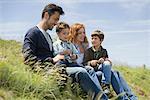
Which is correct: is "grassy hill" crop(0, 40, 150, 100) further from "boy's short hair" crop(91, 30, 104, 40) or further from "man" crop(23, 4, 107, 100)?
"boy's short hair" crop(91, 30, 104, 40)

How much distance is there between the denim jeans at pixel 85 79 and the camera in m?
5.60

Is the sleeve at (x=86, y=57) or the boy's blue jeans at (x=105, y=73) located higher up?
the sleeve at (x=86, y=57)

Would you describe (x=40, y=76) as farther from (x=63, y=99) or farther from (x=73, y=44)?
(x=73, y=44)

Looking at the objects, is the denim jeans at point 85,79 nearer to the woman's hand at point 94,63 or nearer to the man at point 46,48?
the man at point 46,48

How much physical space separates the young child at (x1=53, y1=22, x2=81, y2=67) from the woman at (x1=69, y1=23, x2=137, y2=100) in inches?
18.6

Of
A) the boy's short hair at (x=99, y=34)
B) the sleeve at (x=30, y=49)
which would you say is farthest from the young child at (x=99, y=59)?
the sleeve at (x=30, y=49)

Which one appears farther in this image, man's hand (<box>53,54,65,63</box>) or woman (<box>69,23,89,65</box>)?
woman (<box>69,23,89,65</box>)

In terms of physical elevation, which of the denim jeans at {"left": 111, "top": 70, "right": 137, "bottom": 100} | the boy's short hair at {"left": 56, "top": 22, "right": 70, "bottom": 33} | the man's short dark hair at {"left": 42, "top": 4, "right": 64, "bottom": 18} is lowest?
the denim jeans at {"left": 111, "top": 70, "right": 137, "bottom": 100}

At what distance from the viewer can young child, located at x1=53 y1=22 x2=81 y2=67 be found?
597 centimetres

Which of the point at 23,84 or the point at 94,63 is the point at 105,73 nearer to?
the point at 94,63

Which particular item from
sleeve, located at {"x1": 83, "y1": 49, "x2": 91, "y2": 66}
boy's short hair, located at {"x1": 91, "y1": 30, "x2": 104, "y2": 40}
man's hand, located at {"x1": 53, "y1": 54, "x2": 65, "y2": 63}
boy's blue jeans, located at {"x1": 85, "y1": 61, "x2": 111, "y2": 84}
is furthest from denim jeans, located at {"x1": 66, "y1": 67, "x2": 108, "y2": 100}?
boy's short hair, located at {"x1": 91, "y1": 30, "x2": 104, "y2": 40}

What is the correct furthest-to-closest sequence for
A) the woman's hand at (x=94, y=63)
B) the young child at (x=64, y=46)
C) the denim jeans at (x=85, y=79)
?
the woman's hand at (x=94, y=63) < the young child at (x=64, y=46) < the denim jeans at (x=85, y=79)

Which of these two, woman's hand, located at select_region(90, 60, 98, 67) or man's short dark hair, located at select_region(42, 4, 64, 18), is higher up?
man's short dark hair, located at select_region(42, 4, 64, 18)

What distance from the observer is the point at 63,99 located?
221 inches
